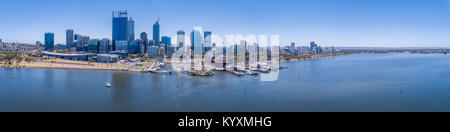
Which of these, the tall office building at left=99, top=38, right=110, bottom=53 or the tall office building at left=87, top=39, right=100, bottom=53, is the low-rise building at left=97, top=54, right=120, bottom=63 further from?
the tall office building at left=87, top=39, right=100, bottom=53

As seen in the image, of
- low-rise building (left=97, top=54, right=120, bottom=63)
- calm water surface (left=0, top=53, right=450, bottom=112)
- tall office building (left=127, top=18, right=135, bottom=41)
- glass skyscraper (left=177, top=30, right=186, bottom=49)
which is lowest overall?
calm water surface (left=0, top=53, right=450, bottom=112)

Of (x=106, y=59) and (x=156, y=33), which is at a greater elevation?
(x=156, y=33)

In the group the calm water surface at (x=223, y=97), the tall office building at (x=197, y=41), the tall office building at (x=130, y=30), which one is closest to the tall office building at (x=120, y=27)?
the tall office building at (x=130, y=30)

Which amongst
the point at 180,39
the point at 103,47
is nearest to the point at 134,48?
the point at 103,47

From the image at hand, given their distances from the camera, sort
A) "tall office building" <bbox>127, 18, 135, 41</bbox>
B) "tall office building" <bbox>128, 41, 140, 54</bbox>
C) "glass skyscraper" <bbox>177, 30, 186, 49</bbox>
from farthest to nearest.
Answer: "tall office building" <bbox>127, 18, 135, 41</bbox> < "glass skyscraper" <bbox>177, 30, 186, 49</bbox> < "tall office building" <bbox>128, 41, 140, 54</bbox>

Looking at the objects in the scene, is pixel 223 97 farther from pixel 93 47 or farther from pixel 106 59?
pixel 93 47

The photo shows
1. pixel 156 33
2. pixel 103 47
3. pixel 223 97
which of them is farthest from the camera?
pixel 156 33

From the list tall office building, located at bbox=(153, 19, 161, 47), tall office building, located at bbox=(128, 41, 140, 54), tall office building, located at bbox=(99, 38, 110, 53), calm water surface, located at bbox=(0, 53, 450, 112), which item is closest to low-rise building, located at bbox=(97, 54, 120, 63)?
tall office building, located at bbox=(99, 38, 110, 53)

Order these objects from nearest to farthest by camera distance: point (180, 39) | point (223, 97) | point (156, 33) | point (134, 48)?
point (223, 97)
point (134, 48)
point (180, 39)
point (156, 33)

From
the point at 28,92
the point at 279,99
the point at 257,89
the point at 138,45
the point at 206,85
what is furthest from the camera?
the point at 138,45

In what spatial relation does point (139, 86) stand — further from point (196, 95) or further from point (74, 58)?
point (74, 58)
